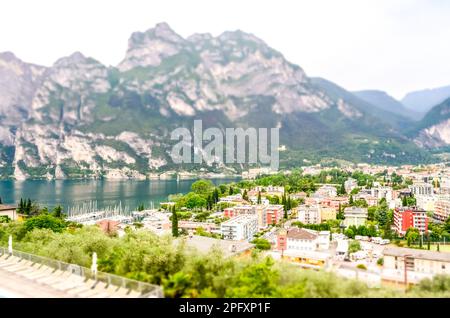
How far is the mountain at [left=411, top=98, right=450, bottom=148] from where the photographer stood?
442 ft

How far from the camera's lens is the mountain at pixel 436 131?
5300 inches

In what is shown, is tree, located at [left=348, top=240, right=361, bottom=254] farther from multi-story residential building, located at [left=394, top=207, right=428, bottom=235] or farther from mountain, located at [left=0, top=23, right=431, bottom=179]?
mountain, located at [left=0, top=23, right=431, bottom=179]

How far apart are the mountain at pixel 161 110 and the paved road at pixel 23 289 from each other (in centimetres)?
9107

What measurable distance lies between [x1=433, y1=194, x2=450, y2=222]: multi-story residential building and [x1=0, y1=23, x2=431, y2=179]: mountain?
6572 cm

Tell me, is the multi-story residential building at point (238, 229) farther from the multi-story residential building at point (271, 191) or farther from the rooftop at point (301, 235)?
the multi-story residential building at point (271, 191)

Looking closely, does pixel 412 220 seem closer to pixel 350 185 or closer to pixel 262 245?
pixel 262 245

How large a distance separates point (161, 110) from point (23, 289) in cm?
12164

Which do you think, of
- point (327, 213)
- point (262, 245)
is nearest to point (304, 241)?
point (262, 245)

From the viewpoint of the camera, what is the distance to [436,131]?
136250mm

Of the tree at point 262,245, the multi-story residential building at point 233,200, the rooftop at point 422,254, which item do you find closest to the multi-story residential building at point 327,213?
the multi-story residential building at point 233,200

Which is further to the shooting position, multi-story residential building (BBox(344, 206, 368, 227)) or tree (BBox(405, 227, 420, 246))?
multi-story residential building (BBox(344, 206, 368, 227))

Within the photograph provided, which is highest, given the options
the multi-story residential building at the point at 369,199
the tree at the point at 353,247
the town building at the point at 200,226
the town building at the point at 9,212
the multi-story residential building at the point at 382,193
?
the multi-story residential building at the point at 382,193

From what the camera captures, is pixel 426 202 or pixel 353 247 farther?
pixel 426 202

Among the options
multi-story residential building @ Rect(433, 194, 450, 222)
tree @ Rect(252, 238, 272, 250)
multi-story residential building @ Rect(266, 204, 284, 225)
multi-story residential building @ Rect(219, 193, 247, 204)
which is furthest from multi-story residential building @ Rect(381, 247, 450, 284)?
multi-story residential building @ Rect(219, 193, 247, 204)
